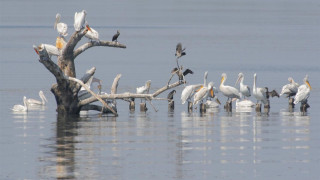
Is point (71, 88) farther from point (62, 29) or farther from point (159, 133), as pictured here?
point (159, 133)

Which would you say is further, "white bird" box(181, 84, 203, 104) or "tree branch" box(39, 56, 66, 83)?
"white bird" box(181, 84, 203, 104)

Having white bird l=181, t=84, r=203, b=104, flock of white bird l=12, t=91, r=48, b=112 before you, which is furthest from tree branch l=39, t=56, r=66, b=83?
white bird l=181, t=84, r=203, b=104

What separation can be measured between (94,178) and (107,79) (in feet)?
78.4

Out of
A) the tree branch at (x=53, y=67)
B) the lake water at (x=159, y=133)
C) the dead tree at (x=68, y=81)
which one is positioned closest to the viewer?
the lake water at (x=159, y=133)

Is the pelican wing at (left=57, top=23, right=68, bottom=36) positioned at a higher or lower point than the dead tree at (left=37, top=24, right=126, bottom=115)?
higher

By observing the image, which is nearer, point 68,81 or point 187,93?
point 68,81

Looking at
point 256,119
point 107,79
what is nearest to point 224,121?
point 256,119

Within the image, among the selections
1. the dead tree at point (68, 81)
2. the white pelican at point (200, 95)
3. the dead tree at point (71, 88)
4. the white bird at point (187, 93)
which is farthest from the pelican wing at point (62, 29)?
the white pelican at point (200, 95)

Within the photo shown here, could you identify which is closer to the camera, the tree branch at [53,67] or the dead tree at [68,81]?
the tree branch at [53,67]

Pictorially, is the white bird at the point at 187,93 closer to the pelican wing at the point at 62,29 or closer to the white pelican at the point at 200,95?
the white pelican at the point at 200,95

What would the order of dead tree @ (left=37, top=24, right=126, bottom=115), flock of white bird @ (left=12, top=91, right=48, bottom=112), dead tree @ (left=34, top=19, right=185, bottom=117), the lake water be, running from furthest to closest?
1. flock of white bird @ (left=12, top=91, right=48, bottom=112)
2. dead tree @ (left=37, top=24, right=126, bottom=115)
3. dead tree @ (left=34, top=19, right=185, bottom=117)
4. the lake water

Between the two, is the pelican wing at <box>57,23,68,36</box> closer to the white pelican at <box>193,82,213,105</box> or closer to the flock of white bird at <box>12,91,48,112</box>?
the flock of white bird at <box>12,91,48,112</box>

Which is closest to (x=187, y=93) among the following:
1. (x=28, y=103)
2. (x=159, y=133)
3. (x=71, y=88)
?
(x=71, y=88)

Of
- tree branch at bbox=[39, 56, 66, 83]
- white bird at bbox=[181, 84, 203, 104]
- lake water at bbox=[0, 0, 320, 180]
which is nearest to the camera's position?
lake water at bbox=[0, 0, 320, 180]
